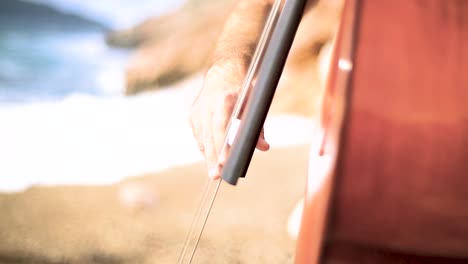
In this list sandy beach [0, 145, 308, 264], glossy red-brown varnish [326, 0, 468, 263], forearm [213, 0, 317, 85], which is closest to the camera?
glossy red-brown varnish [326, 0, 468, 263]

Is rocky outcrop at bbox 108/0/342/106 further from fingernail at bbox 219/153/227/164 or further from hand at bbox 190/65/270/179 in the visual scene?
fingernail at bbox 219/153/227/164

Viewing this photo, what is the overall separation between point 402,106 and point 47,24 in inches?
26.7

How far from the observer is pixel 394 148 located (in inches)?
16.0

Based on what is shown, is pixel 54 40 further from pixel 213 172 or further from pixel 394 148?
pixel 394 148

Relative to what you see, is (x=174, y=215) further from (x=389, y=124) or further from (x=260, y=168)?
(x=389, y=124)

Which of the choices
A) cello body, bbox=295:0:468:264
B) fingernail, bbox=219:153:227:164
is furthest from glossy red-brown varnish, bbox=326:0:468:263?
fingernail, bbox=219:153:227:164

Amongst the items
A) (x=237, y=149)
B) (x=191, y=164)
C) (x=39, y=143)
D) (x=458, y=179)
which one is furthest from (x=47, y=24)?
(x=458, y=179)

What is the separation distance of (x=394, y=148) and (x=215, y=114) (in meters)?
0.18

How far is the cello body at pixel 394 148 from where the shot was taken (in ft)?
1.33

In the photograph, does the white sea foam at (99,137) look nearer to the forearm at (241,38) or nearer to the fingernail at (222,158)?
the forearm at (241,38)

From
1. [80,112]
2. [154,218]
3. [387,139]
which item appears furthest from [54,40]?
[387,139]

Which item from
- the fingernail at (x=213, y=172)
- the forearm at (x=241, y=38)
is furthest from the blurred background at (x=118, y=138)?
the fingernail at (x=213, y=172)

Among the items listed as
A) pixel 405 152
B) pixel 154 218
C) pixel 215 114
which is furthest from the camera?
pixel 154 218

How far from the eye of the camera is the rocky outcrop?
91 cm
